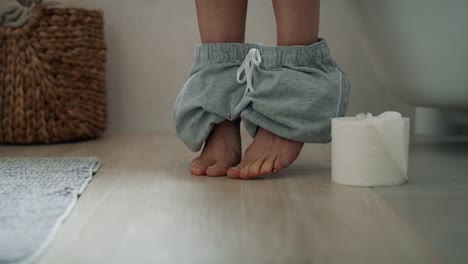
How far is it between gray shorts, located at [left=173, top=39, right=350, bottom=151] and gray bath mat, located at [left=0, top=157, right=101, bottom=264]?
25cm

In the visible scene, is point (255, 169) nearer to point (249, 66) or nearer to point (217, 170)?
point (217, 170)

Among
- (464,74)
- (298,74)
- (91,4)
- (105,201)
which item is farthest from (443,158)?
(91,4)

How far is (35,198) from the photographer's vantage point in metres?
1.09

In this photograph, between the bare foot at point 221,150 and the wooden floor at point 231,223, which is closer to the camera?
the wooden floor at point 231,223

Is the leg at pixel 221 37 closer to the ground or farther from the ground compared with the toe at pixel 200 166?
farther from the ground

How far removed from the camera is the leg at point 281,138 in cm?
133

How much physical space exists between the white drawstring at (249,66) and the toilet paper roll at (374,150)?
21cm

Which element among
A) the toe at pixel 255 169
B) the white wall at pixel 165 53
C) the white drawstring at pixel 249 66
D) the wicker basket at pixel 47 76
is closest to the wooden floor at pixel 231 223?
the toe at pixel 255 169

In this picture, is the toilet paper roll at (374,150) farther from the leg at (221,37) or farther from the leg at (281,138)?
the leg at (221,37)

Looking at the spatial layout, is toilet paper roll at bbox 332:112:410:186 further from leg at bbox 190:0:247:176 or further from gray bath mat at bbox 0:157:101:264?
gray bath mat at bbox 0:157:101:264

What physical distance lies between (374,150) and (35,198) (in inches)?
22.5

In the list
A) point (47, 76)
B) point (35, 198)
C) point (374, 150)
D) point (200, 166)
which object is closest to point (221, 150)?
point (200, 166)

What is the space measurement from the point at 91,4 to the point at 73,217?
4.69ft

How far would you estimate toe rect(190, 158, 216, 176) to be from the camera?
138 cm
